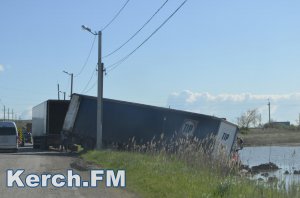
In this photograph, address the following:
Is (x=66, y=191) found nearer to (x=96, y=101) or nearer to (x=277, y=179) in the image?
(x=277, y=179)

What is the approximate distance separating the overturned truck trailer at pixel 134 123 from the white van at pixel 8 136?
13.3 feet

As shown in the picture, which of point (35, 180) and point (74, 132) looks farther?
point (74, 132)

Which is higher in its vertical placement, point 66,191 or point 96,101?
point 96,101

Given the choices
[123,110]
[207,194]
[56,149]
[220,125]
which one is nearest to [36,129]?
[56,149]

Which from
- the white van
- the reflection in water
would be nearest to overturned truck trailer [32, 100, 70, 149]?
the white van

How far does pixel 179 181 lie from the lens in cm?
1532

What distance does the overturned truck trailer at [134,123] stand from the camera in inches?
1191

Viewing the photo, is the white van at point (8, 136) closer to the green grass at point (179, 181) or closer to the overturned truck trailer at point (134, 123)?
the overturned truck trailer at point (134, 123)

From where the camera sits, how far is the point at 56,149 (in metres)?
49.6

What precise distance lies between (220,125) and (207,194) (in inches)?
688

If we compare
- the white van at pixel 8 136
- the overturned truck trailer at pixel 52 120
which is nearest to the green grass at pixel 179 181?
the white van at pixel 8 136

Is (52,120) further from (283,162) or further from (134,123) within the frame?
(283,162)

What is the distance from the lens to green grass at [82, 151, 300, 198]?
41.3ft

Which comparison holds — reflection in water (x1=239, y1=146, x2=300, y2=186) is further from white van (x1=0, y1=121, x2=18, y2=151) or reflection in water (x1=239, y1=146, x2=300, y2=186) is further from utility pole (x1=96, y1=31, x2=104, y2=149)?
white van (x1=0, y1=121, x2=18, y2=151)
